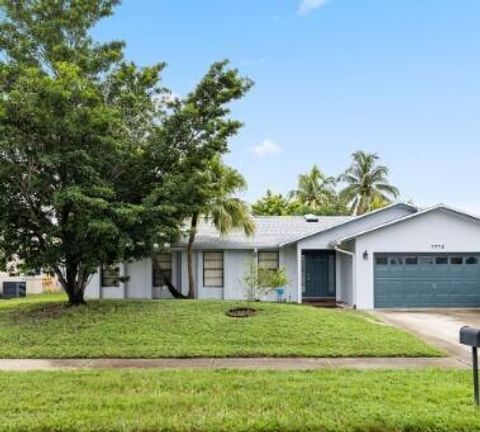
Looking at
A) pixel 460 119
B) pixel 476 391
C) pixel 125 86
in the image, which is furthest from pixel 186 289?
pixel 476 391

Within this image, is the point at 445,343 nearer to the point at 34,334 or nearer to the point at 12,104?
the point at 34,334

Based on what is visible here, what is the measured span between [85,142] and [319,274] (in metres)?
12.3

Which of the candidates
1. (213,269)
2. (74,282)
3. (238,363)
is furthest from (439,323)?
(74,282)

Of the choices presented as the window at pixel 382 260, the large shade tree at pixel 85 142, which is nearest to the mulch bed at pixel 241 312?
the large shade tree at pixel 85 142

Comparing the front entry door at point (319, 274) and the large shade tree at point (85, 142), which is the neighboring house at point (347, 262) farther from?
the large shade tree at point (85, 142)

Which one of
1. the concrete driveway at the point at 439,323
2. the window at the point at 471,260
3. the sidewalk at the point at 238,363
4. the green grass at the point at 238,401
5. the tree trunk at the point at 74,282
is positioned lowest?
the sidewalk at the point at 238,363

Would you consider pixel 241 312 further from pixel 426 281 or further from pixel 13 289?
pixel 13 289

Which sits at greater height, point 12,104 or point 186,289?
point 12,104

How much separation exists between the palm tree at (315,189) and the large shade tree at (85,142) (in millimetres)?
32848

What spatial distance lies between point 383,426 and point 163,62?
12423 mm

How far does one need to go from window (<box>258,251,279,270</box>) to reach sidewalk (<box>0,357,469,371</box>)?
12740mm

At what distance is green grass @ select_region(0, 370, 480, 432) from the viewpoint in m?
5.89

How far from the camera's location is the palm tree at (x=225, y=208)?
20125 mm

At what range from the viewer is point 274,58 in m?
17.6
